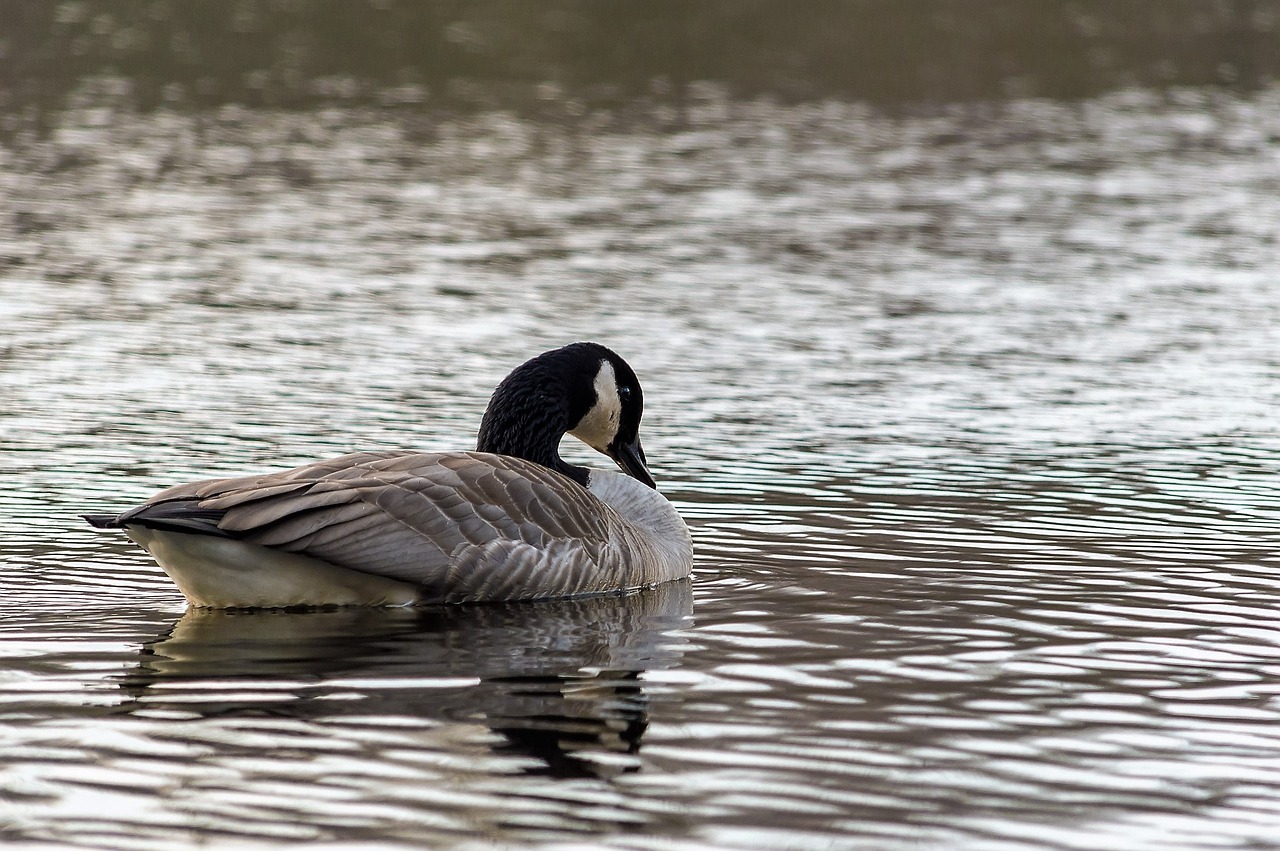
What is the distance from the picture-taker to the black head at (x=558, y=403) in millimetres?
11477

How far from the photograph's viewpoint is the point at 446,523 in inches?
396

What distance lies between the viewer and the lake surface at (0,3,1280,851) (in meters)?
7.10

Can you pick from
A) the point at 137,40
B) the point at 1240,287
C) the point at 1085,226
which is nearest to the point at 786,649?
the point at 1240,287

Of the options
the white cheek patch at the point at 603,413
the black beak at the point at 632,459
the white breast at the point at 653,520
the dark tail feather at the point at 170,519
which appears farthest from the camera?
the black beak at the point at 632,459

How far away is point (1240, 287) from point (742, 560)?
41.9 feet

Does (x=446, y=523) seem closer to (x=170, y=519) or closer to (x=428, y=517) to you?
(x=428, y=517)

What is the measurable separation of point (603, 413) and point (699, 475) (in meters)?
2.16

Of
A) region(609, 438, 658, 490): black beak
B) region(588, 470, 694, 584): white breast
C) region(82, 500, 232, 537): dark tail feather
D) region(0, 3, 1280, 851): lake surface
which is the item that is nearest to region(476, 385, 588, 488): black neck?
region(588, 470, 694, 584): white breast

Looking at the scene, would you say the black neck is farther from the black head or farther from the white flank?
the white flank

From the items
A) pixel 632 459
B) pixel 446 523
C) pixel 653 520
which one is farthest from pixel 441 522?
pixel 632 459

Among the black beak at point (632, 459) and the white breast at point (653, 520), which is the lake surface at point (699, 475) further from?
the black beak at point (632, 459)

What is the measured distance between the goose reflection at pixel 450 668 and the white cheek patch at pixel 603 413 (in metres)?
1.53

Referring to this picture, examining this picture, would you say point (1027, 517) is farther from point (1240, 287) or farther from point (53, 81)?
point (53, 81)

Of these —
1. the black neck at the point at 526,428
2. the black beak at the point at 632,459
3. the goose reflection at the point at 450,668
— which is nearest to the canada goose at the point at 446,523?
the black neck at the point at 526,428
